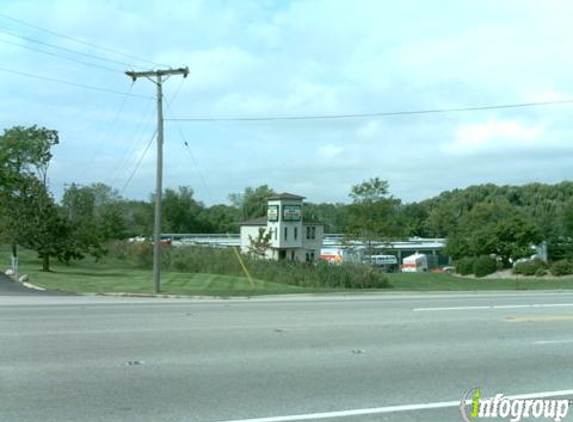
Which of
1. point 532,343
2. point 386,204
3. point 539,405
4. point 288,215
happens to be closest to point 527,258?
point 386,204

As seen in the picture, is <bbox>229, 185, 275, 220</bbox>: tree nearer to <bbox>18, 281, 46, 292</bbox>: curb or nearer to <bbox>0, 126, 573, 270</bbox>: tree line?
<bbox>0, 126, 573, 270</bbox>: tree line

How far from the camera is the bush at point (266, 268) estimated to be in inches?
1378

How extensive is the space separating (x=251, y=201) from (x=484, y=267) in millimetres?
66303

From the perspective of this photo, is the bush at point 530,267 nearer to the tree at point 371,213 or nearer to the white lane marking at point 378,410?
the tree at point 371,213

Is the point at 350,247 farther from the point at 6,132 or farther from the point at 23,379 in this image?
the point at 23,379

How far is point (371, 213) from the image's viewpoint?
2247 inches

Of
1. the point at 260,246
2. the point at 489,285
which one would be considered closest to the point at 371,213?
the point at 260,246

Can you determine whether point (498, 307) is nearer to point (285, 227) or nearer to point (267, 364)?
point (267, 364)

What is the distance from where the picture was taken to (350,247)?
5981 centimetres

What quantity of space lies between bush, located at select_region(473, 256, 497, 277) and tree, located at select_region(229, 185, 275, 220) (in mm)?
58830

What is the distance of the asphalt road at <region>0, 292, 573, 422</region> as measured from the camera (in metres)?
6.95

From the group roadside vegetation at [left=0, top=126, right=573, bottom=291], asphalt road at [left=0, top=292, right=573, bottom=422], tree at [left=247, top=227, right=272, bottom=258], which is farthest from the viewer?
tree at [left=247, top=227, right=272, bottom=258]

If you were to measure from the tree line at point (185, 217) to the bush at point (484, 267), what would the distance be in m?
2.15

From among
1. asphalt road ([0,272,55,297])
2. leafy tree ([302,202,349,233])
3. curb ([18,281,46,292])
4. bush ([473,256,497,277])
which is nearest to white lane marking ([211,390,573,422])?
asphalt road ([0,272,55,297])
